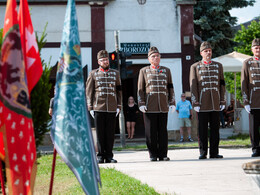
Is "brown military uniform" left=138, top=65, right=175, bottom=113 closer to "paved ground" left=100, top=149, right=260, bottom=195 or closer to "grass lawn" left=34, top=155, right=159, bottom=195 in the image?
"paved ground" left=100, top=149, right=260, bottom=195

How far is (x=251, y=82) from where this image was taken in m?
10.4

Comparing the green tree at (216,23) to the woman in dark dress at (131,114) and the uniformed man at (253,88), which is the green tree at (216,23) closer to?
the woman in dark dress at (131,114)

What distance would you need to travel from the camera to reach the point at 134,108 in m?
21.3

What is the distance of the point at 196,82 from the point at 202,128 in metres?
0.88

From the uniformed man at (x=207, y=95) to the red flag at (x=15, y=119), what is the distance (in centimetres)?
638

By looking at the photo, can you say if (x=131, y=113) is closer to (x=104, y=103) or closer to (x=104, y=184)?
(x=104, y=103)

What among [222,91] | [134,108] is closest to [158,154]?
[222,91]

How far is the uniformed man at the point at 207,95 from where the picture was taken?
33.5 feet

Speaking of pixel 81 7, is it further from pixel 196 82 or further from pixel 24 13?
pixel 24 13

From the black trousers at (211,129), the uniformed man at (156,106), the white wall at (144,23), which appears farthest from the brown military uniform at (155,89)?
the white wall at (144,23)

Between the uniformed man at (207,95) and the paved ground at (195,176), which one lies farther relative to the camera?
the uniformed man at (207,95)

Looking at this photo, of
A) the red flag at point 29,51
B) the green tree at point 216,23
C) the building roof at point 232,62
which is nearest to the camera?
the red flag at point 29,51

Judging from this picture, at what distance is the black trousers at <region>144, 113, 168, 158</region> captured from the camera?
10156mm

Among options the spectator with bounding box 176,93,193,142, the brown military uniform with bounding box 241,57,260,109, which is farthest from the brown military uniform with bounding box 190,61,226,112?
the spectator with bounding box 176,93,193,142
